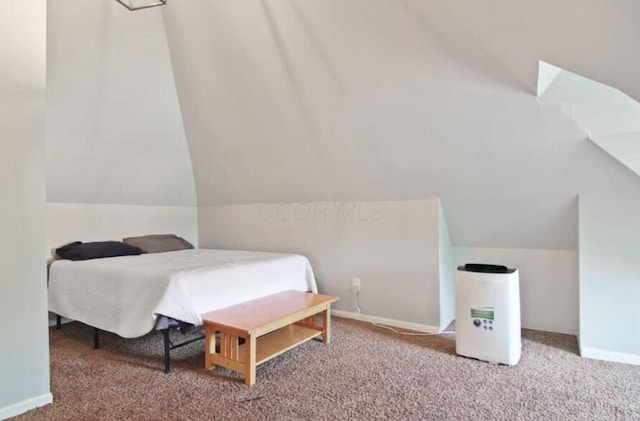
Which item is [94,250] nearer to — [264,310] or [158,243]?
[158,243]

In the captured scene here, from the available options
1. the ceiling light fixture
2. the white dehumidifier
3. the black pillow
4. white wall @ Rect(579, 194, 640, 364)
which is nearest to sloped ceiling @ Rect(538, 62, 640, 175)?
white wall @ Rect(579, 194, 640, 364)

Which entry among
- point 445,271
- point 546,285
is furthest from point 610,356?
point 445,271

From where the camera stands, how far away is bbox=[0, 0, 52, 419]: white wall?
187 centimetres

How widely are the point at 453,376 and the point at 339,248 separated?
163 centimetres

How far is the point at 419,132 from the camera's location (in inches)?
109

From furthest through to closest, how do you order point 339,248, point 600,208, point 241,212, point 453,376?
point 241,212 → point 339,248 → point 600,208 → point 453,376

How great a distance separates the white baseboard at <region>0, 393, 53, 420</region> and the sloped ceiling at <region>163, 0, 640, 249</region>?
7.74 feet

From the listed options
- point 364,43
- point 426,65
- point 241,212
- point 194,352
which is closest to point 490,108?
point 426,65

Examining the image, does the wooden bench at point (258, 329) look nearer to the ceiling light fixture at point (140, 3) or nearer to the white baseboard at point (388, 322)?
the white baseboard at point (388, 322)

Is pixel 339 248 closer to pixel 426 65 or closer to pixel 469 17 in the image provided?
pixel 426 65

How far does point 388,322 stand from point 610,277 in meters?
1.67

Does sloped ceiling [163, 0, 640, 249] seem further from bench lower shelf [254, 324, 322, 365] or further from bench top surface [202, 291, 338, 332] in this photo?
bench lower shelf [254, 324, 322, 365]

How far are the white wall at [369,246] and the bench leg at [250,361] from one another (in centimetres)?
156

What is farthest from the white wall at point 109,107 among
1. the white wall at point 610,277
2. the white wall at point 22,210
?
the white wall at point 610,277
